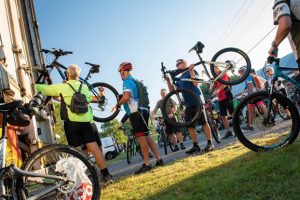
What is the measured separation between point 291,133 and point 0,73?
3.98m

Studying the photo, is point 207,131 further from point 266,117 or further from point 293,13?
point 293,13

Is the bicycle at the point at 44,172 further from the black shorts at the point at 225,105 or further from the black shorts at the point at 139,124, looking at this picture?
the black shorts at the point at 225,105

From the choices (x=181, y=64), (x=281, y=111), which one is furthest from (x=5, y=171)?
(x=181, y=64)

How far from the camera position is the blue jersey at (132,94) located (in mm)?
6438

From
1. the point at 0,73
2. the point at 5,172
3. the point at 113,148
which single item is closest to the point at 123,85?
the point at 0,73

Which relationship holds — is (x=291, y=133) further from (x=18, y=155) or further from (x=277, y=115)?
(x=18, y=155)

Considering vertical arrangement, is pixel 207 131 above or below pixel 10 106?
below

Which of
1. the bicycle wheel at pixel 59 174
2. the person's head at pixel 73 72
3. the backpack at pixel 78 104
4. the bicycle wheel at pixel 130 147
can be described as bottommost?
the bicycle wheel at pixel 59 174

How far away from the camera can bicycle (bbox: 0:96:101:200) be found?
307 cm

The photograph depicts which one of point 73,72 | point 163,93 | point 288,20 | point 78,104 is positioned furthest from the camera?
point 163,93

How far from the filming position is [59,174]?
3496 mm

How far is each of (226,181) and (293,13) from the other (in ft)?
6.99

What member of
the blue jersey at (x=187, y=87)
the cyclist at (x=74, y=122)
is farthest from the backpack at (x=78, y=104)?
the blue jersey at (x=187, y=87)

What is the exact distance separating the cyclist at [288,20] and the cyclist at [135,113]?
2962mm
